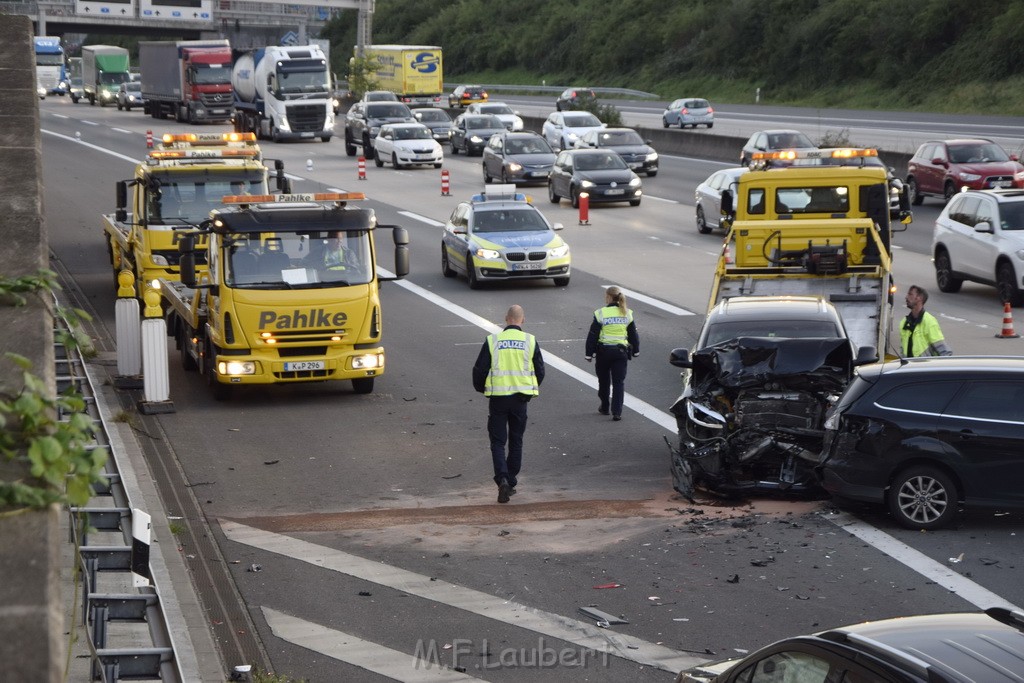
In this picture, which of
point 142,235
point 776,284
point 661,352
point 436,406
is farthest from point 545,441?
point 142,235

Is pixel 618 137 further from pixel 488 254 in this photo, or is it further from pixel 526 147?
pixel 488 254

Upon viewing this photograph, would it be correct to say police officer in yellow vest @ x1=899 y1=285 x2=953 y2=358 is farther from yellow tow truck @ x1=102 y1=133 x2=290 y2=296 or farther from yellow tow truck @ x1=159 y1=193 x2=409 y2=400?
yellow tow truck @ x1=102 y1=133 x2=290 y2=296

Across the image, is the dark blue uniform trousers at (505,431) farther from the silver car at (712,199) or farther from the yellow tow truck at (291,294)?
the silver car at (712,199)

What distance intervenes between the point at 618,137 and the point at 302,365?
31827 millimetres

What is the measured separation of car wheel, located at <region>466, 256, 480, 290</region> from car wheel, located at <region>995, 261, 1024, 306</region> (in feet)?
29.2

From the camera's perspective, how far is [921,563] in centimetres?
1156

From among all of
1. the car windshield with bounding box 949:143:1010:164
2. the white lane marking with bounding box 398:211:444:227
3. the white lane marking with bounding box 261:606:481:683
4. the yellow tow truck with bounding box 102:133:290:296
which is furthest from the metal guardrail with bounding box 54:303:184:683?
the car windshield with bounding box 949:143:1010:164

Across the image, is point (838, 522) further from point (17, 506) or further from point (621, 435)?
point (17, 506)

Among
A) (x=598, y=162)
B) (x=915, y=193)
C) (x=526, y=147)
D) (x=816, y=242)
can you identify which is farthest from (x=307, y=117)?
(x=816, y=242)

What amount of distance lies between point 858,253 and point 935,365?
6.87m

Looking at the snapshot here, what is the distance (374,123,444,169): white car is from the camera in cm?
5156

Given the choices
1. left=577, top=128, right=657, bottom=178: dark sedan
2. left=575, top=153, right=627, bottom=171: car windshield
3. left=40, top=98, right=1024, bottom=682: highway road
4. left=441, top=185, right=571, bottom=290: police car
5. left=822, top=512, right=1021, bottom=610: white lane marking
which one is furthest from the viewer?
left=577, top=128, right=657, bottom=178: dark sedan

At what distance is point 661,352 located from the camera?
20938mm

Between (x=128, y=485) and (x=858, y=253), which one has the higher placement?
(x=858, y=253)
